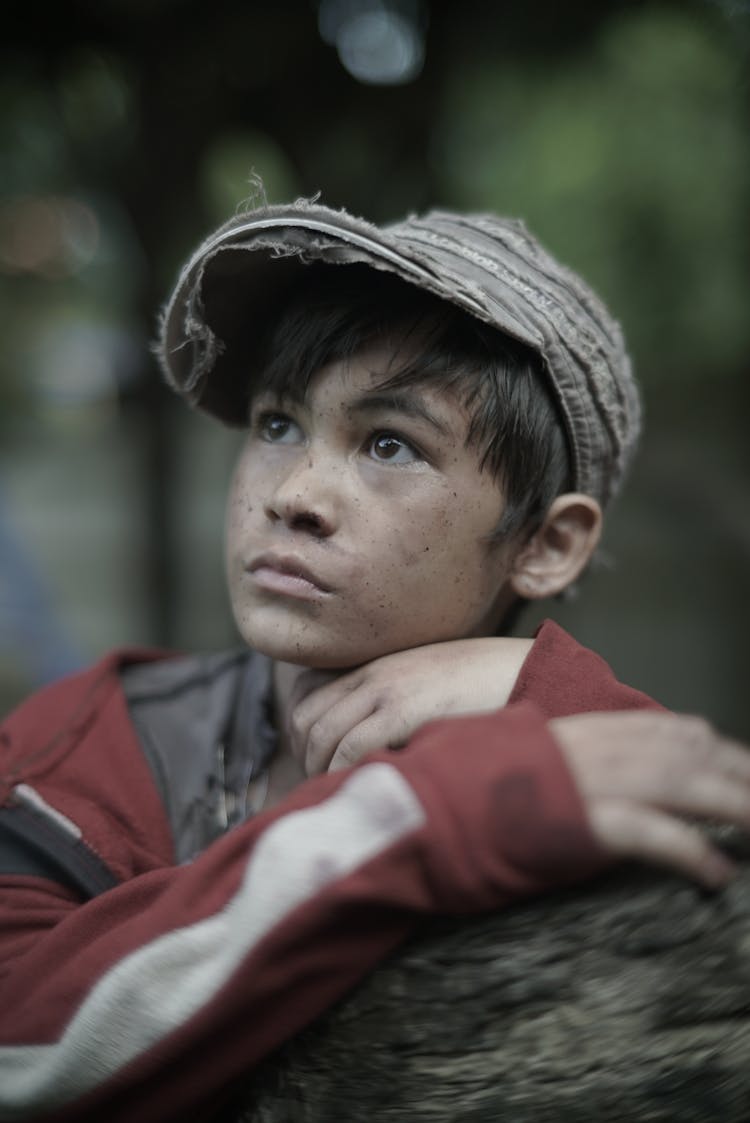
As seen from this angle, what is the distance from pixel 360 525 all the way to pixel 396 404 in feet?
0.60

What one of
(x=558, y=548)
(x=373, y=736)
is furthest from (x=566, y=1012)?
(x=558, y=548)

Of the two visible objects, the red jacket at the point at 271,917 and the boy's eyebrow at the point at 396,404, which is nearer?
the red jacket at the point at 271,917

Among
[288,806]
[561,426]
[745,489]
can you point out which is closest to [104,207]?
[745,489]

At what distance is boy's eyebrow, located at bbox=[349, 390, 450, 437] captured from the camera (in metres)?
1.49

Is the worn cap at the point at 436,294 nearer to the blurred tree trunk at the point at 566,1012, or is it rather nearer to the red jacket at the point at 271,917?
the red jacket at the point at 271,917

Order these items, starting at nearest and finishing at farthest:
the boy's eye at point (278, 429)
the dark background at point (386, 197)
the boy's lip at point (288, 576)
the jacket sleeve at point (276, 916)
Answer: the jacket sleeve at point (276, 916) → the boy's lip at point (288, 576) → the boy's eye at point (278, 429) → the dark background at point (386, 197)

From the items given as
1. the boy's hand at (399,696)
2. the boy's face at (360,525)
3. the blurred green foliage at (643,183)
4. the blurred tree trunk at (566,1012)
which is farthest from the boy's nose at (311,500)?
the blurred green foliage at (643,183)

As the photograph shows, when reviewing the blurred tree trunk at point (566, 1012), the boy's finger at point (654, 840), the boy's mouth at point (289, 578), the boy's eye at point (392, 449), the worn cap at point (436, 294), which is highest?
the worn cap at point (436, 294)

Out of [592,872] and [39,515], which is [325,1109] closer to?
[592,872]

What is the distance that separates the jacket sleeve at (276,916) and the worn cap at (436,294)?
26.1 inches

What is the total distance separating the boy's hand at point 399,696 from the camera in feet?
4.61

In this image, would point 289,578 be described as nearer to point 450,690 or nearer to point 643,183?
point 450,690

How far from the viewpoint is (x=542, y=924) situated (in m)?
1.07

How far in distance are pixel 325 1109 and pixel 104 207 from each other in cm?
367
